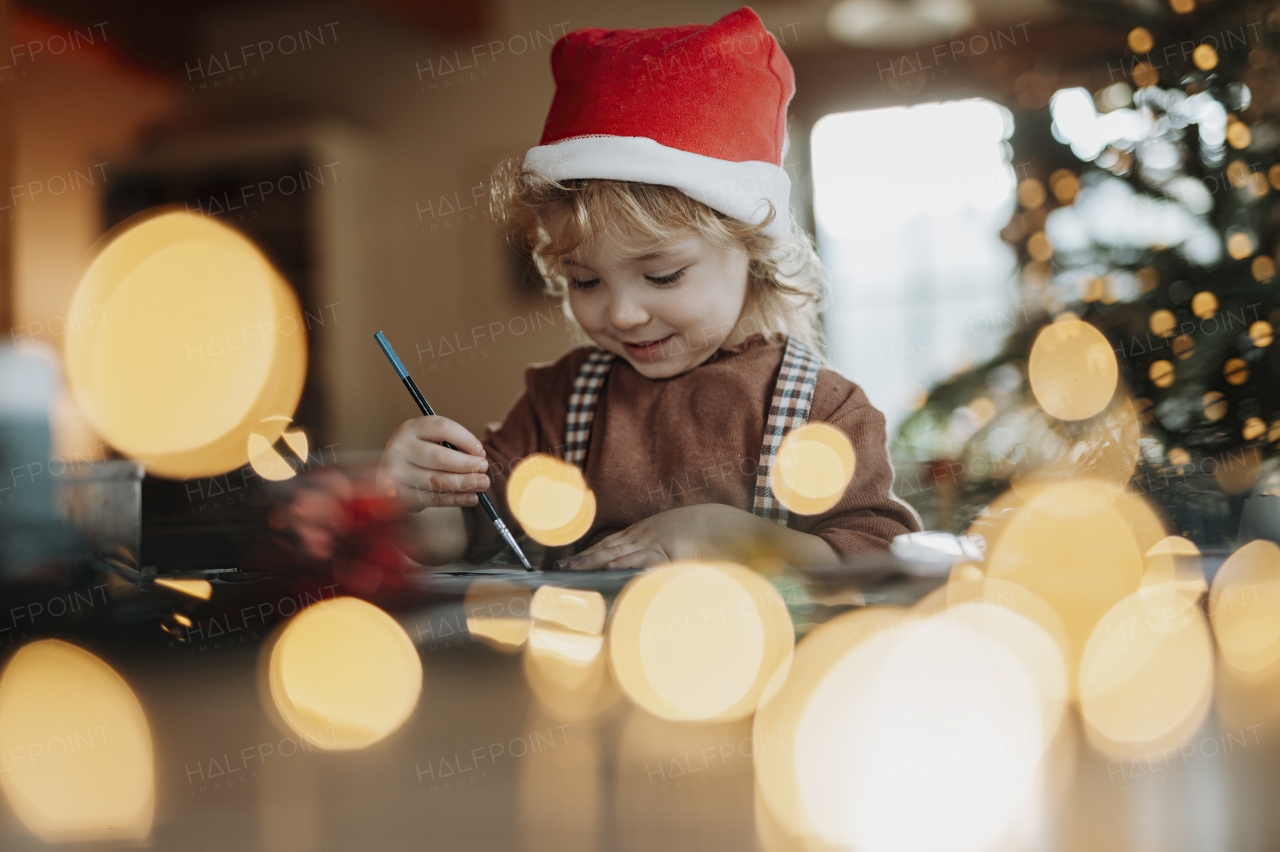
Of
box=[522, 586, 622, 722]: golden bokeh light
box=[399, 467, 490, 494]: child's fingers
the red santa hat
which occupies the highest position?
the red santa hat

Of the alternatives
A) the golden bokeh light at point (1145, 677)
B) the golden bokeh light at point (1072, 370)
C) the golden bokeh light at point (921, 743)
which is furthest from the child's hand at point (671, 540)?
the golden bokeh light at point (1072, 370)

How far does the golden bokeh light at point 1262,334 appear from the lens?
0.68 meters

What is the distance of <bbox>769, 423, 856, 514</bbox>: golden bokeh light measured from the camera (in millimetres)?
580

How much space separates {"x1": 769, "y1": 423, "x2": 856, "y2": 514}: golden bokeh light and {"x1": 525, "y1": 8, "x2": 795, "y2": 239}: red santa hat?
0.13m

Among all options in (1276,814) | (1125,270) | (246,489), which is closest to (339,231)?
(246,489)

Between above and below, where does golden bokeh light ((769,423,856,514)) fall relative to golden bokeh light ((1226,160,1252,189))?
below

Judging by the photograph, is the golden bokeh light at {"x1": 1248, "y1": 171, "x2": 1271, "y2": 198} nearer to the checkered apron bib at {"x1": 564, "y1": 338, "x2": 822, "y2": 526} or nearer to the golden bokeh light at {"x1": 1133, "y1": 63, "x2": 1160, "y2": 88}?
the golden bokeh light at {"x1": 1133, "y1": 63, "x2": 1160, "y2": 88}

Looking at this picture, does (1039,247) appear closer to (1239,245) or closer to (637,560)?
(1239,245)

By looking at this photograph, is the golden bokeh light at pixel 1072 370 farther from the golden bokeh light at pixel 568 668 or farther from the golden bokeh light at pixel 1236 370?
the golden bokeh light at pixel 568 668

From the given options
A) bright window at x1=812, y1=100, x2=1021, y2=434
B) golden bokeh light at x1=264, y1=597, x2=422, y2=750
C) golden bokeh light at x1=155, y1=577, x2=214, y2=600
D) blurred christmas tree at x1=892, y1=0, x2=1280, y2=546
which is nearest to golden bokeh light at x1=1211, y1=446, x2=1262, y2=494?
blurred christmas tree at x1=892, y1=0, x2=1280, y2=546

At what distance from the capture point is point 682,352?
0.61m

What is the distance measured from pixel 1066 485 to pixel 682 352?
0.99 ft

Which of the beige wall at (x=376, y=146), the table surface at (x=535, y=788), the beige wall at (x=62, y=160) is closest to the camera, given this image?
the table surface at (x=535, y=788)

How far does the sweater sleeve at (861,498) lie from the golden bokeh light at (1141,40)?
39 centimetres
